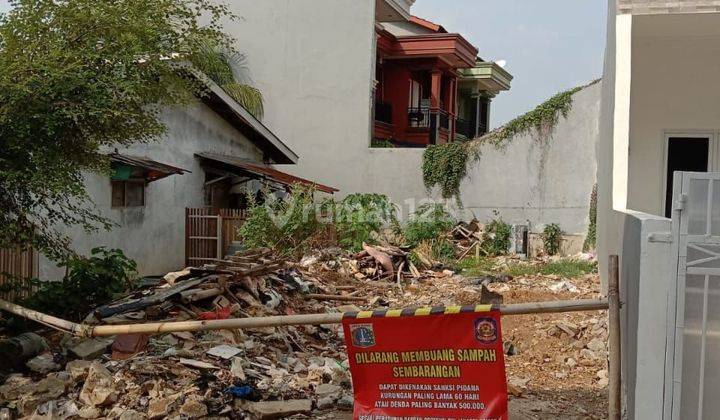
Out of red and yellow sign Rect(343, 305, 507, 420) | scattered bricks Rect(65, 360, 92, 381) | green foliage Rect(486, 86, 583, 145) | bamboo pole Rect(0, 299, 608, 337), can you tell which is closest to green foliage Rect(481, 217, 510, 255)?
green foliage Rect(486, 86, 583, 145)

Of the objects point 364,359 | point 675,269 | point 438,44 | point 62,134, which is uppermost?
point 438,44

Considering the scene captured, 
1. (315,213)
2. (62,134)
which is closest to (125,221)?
(315,213)

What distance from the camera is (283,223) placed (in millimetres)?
16156

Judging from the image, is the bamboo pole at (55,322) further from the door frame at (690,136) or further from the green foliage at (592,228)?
the green foliage at (592,228)

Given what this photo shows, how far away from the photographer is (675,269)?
366cm

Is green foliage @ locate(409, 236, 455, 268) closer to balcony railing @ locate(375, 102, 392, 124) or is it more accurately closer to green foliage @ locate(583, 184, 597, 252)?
green foliage @ locate(583, 184, 597, 252)

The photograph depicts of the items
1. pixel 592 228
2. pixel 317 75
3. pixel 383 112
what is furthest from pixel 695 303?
pixel 383 112

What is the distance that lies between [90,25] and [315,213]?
1058 centimetres

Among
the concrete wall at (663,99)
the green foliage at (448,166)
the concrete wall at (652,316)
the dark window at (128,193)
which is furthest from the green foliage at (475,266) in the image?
the concrete wall at (652,316)

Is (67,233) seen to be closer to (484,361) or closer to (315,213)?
(315,213)

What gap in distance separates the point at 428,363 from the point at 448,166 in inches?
659

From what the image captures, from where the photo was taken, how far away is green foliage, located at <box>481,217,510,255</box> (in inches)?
747

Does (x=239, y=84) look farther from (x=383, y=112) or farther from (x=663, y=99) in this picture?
(x=663, y=99)

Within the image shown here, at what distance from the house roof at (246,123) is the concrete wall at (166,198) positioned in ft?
0.90
